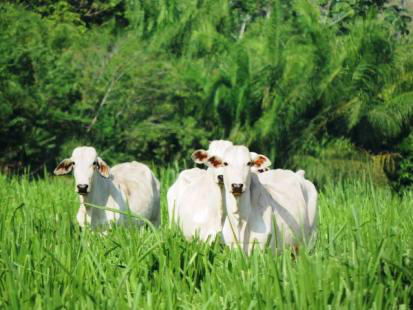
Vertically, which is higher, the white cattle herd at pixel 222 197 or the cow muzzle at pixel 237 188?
the cow muzzle at pixel 237 188

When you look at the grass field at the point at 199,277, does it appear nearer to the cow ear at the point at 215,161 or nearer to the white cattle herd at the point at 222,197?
the white cattle herd at the point at 222,197

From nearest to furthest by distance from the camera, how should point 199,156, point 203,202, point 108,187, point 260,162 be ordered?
point 260,162, point 199,156, point 203,202, point 108,187

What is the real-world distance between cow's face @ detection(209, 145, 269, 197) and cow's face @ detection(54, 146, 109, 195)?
211cm

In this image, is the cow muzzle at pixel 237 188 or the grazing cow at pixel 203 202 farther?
the grazing cow at pixel 203 202

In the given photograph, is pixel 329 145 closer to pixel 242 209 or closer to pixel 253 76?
pixel 253 76

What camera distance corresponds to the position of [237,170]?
5.59 m

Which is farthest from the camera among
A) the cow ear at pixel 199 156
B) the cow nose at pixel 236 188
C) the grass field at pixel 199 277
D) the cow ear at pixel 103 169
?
the cow ear at pixel 103 169

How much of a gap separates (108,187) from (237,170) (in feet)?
9.27

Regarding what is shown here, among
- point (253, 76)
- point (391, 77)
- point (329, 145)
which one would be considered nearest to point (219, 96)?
point (253, 76)

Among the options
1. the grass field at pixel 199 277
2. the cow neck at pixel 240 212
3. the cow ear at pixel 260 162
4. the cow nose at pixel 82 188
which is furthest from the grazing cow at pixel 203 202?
the grass field at pixel 199 277

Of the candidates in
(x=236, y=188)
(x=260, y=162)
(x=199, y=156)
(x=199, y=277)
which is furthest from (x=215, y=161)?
(x=199, y=277)

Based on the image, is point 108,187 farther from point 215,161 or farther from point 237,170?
point 237,170

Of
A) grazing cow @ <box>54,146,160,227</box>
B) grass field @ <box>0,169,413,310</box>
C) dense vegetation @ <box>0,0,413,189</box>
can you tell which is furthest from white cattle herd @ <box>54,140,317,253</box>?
dense vegetation @ <box>0,0,413,189</box>

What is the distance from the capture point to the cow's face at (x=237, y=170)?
551 cm
